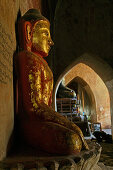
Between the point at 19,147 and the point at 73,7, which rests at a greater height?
the point at 73,7

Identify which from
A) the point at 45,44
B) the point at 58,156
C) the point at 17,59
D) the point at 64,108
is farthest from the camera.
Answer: the point at 64,108

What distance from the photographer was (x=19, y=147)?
1363mm

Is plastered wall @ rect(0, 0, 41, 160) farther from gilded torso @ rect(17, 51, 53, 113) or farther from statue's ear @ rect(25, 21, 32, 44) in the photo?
statue's ear @ rect(25, 21, 32, 44)

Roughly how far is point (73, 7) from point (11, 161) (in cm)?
525

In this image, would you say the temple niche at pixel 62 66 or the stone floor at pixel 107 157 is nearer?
the temple niche at pixel 62 66

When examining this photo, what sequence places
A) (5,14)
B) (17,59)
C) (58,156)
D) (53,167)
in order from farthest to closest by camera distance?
(17,59), (5,14), (58,156), (53,167)

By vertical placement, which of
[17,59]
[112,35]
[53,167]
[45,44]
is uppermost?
[112,35]

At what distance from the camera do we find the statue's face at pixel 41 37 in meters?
1.76

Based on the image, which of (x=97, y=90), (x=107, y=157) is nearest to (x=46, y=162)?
(x=107, y=157)

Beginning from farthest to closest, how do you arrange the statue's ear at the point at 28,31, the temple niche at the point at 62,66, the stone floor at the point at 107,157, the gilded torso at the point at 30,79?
the stone floor at the point at 107,157 → the statue's ear at the point at 28,31 → the gilded torso at the point at 30,79 → the temple niche at the point at 62,66

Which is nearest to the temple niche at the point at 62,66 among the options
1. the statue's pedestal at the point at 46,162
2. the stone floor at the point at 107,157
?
the statue's pedestal at the point at 46,162

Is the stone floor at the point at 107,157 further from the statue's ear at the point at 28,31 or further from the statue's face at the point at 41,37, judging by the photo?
the statue's ear at the point at 28,31

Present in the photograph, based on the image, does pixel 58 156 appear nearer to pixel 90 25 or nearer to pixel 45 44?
pixel 45 44

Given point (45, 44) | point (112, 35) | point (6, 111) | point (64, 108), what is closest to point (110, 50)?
point (112, 35)
